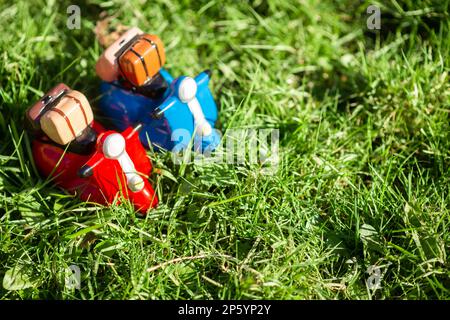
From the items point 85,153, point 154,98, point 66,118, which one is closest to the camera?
point 66,118

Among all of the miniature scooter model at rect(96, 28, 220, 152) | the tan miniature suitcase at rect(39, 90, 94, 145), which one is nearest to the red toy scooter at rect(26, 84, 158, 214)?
the tan miniature suitcase at rect(39, 90, 94, 145)

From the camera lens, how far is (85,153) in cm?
202

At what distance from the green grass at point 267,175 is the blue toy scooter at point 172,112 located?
84 mm

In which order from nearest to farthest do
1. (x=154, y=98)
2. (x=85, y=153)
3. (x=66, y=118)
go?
1. (x=66, y=118)
2. (x=85, y=153)
3. (x=154, y=98)

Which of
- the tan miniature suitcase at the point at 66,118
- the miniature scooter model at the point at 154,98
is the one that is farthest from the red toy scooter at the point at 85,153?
the miniature scooter model at the point at 154,98

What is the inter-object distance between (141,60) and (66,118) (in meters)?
0.35

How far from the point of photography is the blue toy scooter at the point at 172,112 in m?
2.04

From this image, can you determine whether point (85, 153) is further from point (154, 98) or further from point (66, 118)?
point (154, 98)

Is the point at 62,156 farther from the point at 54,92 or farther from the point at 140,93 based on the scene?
the point at 140,93

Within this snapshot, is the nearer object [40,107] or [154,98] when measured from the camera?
[40,107]

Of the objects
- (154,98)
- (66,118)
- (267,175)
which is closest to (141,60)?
(154,98)

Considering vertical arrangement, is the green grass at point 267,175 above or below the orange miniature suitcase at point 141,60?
below

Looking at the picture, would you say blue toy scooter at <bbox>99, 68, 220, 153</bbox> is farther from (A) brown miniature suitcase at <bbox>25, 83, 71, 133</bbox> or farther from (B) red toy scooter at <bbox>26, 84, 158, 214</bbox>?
(A) brown miniature suitcase at <bbox>25, 83, 71, 133</bbox>

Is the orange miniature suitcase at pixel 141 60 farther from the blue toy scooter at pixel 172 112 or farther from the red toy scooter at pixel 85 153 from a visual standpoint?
the red toy scooter at pixel 85 153
